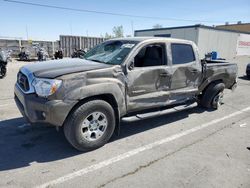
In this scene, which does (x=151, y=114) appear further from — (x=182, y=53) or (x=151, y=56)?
(x=182, y=53)

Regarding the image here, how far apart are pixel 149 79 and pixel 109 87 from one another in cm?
100

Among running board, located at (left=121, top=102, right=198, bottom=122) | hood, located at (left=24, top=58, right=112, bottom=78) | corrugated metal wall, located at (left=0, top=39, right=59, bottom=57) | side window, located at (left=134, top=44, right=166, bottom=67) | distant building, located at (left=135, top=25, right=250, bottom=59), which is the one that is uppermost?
distant building, located at (left=135, top=25, right=250, bottom=59)

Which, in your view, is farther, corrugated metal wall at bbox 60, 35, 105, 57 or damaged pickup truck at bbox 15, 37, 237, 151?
corrugated metal wall at bbox 60, 35, 105, 57

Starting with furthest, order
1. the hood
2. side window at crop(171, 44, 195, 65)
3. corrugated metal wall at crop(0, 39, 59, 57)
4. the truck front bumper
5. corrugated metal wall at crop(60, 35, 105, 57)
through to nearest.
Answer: corrugated metal wall at crop(60, 35, 105, 57), corrugated metal wall at crop(0, 39, 59, 57), side window at crop(171, 44, 195, 65), the hood, the truck front bumper

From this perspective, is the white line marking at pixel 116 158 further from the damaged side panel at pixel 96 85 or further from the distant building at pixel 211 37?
the distant building at pixel 211 37

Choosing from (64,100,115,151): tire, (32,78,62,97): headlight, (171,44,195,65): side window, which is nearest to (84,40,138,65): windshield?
(64,100,115,151): tire

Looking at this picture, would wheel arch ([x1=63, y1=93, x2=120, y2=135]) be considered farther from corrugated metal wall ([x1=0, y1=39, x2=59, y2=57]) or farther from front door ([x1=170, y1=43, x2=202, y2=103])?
corrugated metal wall ([x1=0, y1=39, x2=59, y2=57])

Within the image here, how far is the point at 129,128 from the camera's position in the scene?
5.04 meters

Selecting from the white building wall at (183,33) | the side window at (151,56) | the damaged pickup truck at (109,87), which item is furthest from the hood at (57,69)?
the white building wall at (183,33)

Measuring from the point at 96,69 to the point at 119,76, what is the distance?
1.48 ft

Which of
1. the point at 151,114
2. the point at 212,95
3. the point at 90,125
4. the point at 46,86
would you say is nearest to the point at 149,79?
the point at 151,114

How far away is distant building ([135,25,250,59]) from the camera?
25636 millimetres

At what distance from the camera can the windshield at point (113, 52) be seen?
14.2 ft

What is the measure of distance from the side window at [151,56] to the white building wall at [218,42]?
875 inches
